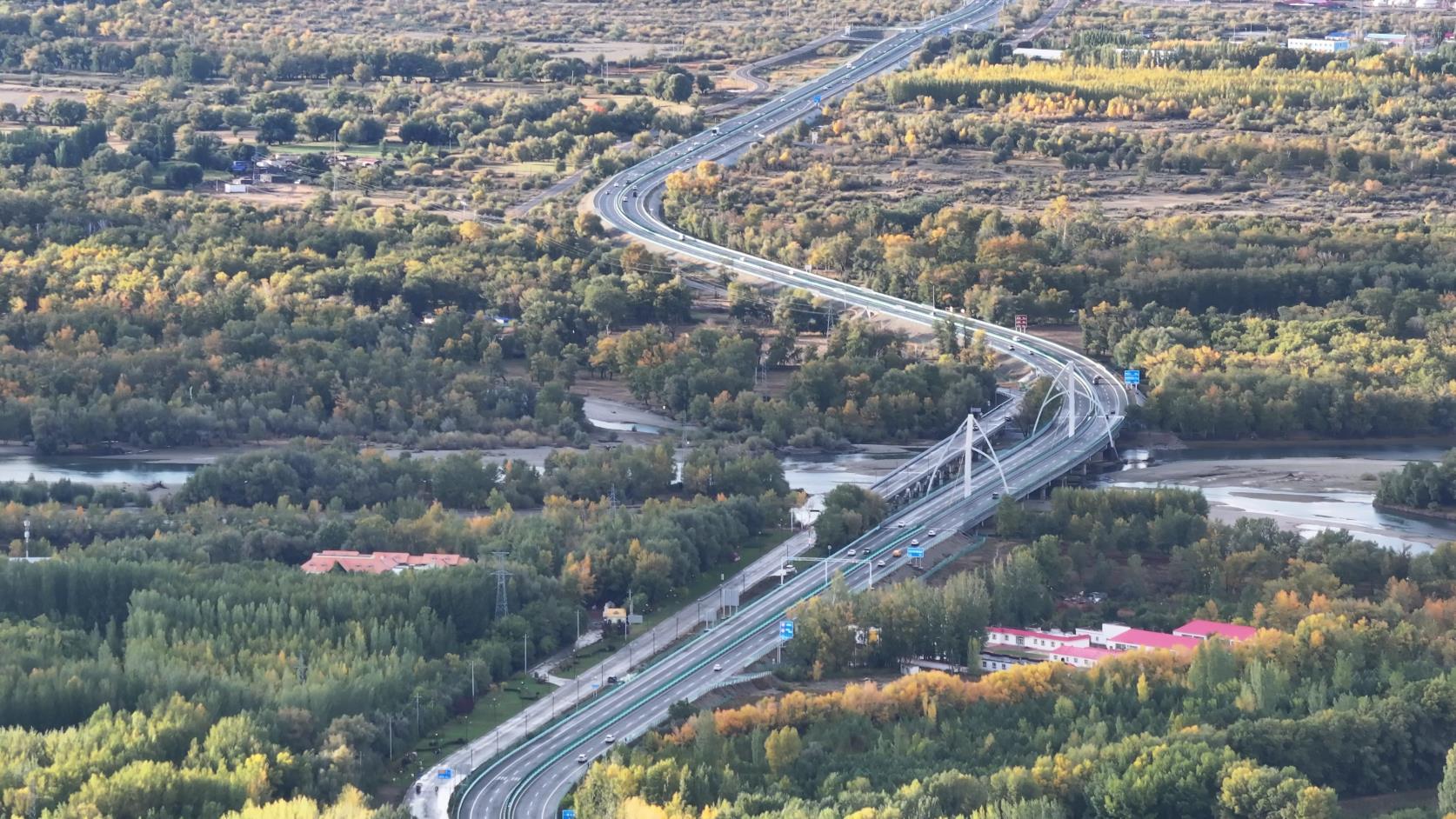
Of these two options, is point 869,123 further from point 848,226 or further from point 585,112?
point 848,226

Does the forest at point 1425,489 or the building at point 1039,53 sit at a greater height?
the forest at point 1425,489

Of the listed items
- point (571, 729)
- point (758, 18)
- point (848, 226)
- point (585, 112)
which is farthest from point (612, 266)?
point (758, 18)

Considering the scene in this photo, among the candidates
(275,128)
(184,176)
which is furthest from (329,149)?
(184,176)

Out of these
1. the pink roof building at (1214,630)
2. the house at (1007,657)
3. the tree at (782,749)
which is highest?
the tree at (782,749)

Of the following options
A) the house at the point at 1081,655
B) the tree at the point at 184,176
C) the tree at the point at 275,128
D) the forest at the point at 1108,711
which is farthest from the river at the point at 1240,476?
the tree at the point at 275,128

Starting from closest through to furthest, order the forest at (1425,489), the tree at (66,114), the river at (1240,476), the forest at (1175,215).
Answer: the river at (1240,476), the forest at (1425,489), the forest at (1175,215), the tree at (66,114)

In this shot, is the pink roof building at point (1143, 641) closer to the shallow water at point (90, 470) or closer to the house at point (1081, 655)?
the house at point (1081, 655)
